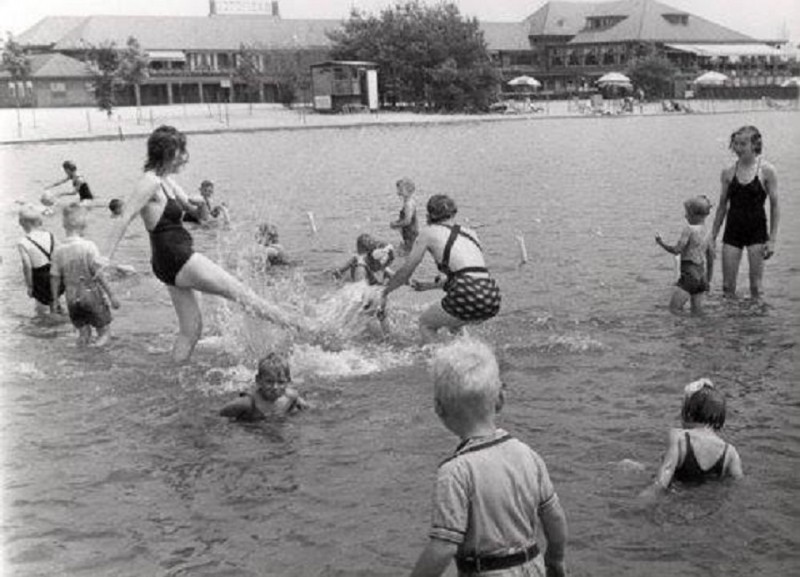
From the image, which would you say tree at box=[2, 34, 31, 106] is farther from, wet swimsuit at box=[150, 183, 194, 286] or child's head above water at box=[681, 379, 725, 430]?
child's head above water at box=[681, 379, 725, 430]

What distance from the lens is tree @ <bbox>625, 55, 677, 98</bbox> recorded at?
10212 cm

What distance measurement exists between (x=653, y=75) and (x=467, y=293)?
99929mm

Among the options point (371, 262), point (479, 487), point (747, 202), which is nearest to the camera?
point (479, 487)

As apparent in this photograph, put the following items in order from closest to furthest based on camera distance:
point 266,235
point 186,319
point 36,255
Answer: point 186,319 < point 36,255 < point 266,235

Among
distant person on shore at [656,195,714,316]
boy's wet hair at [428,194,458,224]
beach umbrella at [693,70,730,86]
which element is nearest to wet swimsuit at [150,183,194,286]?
boy's wet hair at [428,194,458,224]

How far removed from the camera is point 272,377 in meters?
8.67

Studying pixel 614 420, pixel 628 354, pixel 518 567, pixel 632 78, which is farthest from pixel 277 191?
pixel 632 78

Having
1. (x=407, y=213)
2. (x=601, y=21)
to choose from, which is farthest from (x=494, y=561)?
(x=601, y=21)

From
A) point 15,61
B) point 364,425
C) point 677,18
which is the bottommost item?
point 364,425

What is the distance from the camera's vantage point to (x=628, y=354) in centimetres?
1076

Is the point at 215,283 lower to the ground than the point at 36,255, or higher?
higher

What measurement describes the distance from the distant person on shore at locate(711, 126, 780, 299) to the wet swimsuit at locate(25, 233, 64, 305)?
343 inches

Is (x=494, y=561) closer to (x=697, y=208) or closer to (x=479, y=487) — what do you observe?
(x=479, y=487)

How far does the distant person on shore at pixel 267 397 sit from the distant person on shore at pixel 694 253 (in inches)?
199
